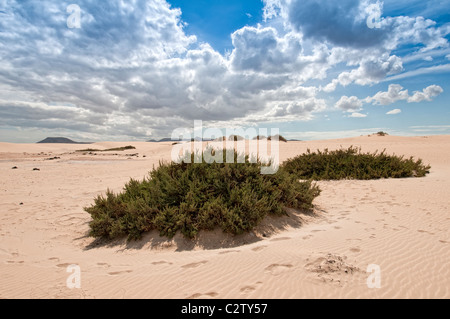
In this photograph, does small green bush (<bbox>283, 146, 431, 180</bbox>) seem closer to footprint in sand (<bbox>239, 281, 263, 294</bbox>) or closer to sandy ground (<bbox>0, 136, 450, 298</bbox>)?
sandy ground (<bbox>0, 136, 450, 298</bbox>)

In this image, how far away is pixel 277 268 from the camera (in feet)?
10.8

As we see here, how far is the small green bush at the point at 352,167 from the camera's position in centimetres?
1117

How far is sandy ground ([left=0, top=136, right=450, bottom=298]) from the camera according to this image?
2918 millimetres

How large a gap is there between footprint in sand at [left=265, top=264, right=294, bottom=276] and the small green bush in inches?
316

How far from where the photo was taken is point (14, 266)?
4.13m

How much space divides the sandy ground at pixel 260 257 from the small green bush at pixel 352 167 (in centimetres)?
340

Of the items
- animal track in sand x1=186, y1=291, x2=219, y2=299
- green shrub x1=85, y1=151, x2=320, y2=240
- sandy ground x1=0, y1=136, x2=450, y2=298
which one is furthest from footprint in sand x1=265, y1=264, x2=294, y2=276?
green shrub x1=85, y1=151, x2=320, y2=240

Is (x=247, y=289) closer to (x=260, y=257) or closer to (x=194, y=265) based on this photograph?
(x=260, y=257)

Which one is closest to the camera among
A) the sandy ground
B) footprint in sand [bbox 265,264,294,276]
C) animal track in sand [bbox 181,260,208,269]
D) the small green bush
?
the sandy ground

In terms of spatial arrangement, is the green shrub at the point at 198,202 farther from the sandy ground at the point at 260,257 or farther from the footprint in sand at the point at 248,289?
the footprint in sand at the point at 248,289

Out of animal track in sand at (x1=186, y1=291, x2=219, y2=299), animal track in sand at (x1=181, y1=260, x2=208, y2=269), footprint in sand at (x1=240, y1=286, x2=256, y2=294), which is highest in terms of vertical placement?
footprint in sand at (x1=240, y1=286, x2=256, y2=294)

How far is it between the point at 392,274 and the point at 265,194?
300cm

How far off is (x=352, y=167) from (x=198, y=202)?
891 cm

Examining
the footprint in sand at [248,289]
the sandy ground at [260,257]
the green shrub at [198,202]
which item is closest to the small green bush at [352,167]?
the sandy ground at [260,257]
